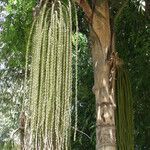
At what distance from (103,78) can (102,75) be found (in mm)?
21

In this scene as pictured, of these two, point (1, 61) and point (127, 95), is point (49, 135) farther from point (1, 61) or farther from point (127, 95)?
point (1, 61)

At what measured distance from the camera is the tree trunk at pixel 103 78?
2.82 meters

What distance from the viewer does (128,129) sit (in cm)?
301

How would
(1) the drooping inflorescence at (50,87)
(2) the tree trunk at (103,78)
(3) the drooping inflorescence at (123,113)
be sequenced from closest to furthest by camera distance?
(1) the drooping inflorescence at (50,87), (2) the tree trunk at (103,78), (3) the drooping inflorescence at (123,113)

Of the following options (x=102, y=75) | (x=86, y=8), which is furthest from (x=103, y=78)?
(x=86, y=8)

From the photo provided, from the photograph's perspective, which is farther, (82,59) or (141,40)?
(82,59)

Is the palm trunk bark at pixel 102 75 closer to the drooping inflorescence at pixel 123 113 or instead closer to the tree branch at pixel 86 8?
the tree branch at pixel 86 8

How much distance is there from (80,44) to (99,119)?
89.9 inches

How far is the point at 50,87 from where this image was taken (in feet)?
7.22

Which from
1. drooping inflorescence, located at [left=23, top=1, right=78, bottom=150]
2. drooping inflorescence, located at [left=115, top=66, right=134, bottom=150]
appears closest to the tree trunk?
drooping inflorescence, located at [left=115, top=66, right=134, bottom=150]

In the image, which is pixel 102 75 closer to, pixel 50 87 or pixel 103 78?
pixel 103 78

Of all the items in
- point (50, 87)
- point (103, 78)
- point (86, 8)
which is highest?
point (86, 8)

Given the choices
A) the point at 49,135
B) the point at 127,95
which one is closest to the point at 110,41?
the point at 127,95

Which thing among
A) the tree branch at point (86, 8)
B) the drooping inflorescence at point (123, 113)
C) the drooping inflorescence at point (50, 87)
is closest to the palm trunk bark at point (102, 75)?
the tree branch at point (86, 8)
